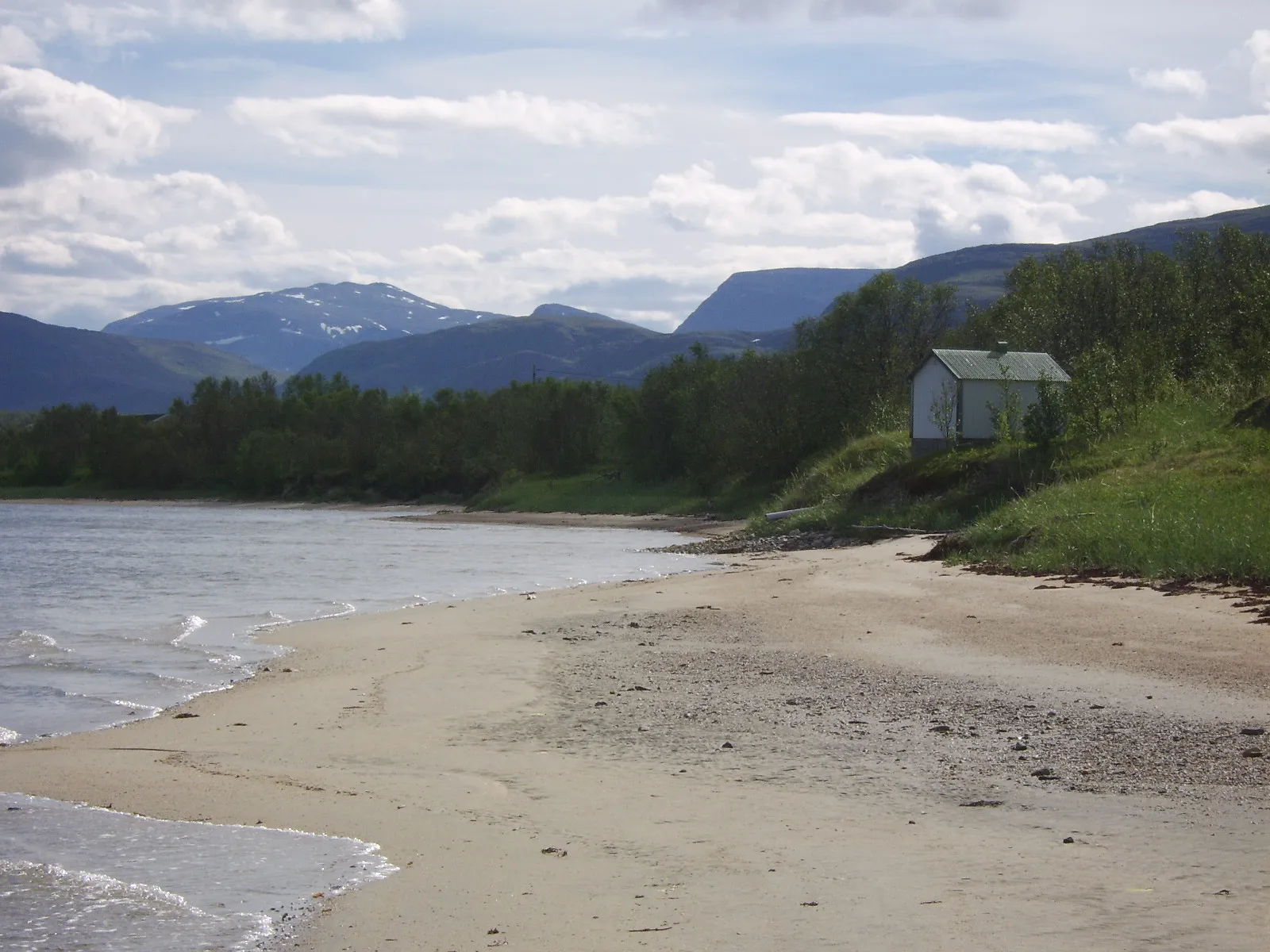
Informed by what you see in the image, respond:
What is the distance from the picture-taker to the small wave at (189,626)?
1977 centimetres

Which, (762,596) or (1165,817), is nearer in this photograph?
(1165,817)

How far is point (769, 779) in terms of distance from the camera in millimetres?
9141

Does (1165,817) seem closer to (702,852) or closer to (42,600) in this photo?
(702,852)

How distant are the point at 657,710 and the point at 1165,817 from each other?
17.0 ft

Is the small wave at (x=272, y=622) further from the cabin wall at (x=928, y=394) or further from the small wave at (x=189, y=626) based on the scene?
the cabin wall at (x=928, y=394)

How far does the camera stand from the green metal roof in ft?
133

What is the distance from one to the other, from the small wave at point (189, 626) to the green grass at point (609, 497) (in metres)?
41.6

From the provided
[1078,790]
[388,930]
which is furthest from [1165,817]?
[388,930]

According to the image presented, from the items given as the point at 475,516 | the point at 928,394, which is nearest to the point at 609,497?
the point at 475,516

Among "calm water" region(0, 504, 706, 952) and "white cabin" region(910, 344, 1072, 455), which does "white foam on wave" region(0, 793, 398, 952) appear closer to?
"calm water" region(0, 504, 706, 952)

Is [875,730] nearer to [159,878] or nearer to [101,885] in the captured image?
[159,878]

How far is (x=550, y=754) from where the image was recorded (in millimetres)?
10234

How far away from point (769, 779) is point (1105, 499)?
19.2 metres

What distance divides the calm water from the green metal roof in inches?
430
